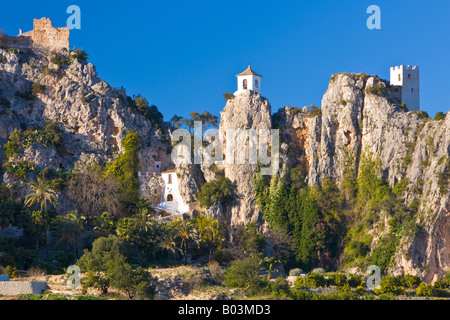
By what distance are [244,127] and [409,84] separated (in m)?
16.5

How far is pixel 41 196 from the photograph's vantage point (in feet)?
280

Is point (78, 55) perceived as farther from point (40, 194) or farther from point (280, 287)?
point (280, 287)

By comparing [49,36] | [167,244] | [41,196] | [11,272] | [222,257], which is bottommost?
[11,272]

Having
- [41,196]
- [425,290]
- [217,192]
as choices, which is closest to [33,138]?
[41,196]

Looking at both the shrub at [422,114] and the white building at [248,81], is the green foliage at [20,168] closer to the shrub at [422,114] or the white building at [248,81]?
the white building at [248,81]

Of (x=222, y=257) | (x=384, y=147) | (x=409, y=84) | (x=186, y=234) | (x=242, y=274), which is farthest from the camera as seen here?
(x=409, y=84)

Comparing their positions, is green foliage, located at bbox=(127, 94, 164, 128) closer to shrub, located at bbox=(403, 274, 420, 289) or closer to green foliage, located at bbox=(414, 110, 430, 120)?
green foliage, located at bbox=(414, 110, 430, 120)

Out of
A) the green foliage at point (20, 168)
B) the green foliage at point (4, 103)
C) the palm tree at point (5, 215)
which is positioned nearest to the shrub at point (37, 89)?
the green foliage at point (4, 103)

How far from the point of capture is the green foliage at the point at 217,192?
91.6 metres

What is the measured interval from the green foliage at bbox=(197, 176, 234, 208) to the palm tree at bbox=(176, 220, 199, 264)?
582 cm

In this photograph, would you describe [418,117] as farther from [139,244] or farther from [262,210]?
[139,244]

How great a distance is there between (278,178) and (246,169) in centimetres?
329

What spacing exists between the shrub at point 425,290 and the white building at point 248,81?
28.2m
